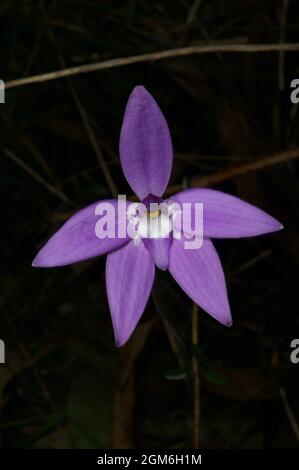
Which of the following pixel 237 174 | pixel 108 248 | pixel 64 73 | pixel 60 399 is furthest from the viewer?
pixel 60 399

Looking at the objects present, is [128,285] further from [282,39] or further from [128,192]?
[282,39]

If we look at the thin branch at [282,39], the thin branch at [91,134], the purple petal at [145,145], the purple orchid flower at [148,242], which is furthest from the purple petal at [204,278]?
the thin branch at [282,39]

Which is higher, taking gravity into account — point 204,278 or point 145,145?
point 145,145

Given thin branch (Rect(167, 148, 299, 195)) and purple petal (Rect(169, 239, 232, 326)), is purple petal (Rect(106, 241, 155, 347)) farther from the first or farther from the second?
thin branch (Rect(167, 148, 299, 195))

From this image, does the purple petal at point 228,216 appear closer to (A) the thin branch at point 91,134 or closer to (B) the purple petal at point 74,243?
(B) the purple petal at point 74,243

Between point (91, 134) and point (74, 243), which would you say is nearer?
point (74, 243)

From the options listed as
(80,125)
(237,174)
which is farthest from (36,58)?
(237,174)

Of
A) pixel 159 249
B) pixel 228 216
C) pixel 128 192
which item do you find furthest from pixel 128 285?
pixel 128 192
